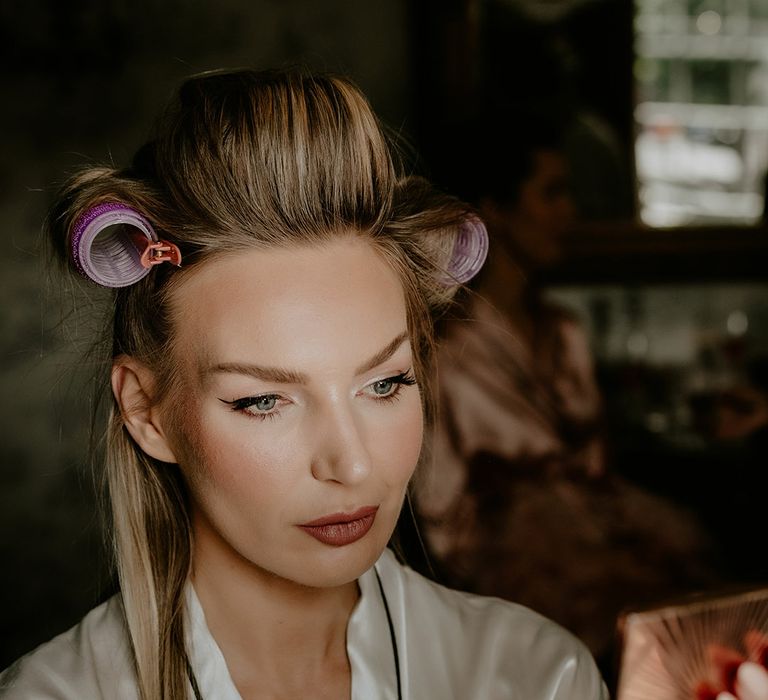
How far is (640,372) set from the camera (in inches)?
107

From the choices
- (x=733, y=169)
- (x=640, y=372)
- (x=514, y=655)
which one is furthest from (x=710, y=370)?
(x=514, y=655)

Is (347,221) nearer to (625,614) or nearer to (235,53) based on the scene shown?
(625,614)

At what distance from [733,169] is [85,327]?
228cm

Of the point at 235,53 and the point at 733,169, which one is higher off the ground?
the point at 235,53

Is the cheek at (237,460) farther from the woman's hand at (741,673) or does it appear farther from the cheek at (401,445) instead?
the woman's hand at (741,673)

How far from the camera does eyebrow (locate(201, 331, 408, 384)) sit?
2.73 feet

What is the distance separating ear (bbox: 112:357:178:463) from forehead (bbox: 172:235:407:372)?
89 millimetres

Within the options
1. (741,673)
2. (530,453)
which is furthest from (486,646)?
(530,453)

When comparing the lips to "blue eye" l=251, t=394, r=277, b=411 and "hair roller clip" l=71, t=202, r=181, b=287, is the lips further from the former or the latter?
"hair roller clip" l=71, t=202, r=181, b=287

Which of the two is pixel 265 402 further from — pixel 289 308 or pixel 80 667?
pixel 80 667

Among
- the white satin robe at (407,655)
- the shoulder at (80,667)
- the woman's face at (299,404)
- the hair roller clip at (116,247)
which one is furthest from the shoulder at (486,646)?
the hair roller clip at (116,247)

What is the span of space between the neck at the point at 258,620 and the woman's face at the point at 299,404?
0.10m

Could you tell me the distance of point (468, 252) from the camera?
1057mm

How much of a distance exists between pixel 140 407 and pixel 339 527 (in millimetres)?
259
